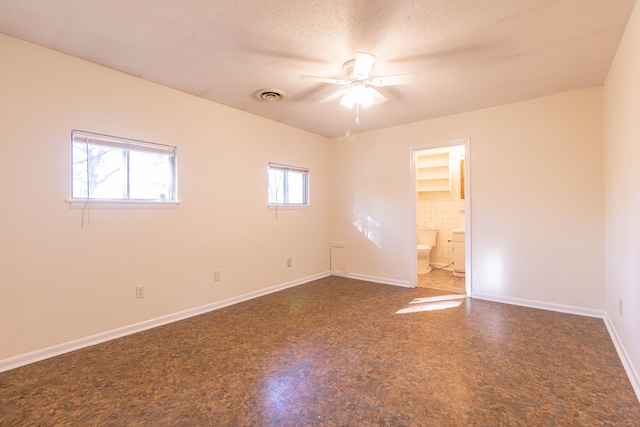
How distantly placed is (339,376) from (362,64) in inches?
89.2

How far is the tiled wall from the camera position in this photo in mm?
5613

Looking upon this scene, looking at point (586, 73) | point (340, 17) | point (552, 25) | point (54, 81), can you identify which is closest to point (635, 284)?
point (552, 25)

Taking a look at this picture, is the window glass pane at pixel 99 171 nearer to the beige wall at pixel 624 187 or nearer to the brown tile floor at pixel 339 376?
the brown tile floor at pixel 339 376

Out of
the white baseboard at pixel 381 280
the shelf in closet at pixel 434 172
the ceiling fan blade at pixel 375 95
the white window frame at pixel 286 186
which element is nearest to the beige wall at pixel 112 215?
the white window frame at pixel 286 186

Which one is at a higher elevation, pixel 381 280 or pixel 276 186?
pixel 276 186

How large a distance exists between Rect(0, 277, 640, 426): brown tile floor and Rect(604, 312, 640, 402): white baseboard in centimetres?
5

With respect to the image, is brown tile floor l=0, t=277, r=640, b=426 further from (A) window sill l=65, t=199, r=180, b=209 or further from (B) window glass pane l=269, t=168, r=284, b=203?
(B) window glass pane l=269, t=168, r=284, b=203

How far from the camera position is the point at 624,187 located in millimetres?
2164

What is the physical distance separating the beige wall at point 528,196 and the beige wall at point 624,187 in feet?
0.67

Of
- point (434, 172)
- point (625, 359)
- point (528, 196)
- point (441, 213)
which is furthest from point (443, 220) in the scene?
point (625, 359)

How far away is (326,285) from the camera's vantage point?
4.49 metres

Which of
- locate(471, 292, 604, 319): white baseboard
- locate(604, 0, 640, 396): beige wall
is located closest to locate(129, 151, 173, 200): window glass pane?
locate(604, 0, 640, 396): beige wall

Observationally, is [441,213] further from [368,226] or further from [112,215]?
[112,215]

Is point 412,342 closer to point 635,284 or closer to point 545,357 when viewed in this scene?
point 545,357
